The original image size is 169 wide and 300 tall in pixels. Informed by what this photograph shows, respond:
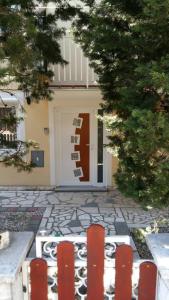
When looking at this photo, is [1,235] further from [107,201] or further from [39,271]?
[107,201]

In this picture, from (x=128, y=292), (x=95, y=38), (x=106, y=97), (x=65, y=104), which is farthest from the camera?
(x=65, y=104)

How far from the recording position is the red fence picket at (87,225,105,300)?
2.74 metres

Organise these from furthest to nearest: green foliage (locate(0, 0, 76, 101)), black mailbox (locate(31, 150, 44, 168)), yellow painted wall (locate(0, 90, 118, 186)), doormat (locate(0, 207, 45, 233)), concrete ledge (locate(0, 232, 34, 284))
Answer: black mailbox (locate(31, 150, 44, 168)), yellow painted wall (locate(0, 90, 118, 186)), doormat (locate(0, 207, 45, 233)), green foliage (locate(0, 0, 76, 101)), concrete ledge (locate(0, 232, 34, 284))

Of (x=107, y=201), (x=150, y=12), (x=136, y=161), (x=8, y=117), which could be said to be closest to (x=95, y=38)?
(x=150, y=12)

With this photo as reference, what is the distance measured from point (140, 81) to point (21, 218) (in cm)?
564

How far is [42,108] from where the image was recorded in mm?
10625

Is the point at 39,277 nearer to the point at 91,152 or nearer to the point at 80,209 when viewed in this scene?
the point at 80,209

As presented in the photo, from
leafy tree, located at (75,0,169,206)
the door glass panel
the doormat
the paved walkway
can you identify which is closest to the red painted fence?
leafy tree, located at (75,0,169,206)

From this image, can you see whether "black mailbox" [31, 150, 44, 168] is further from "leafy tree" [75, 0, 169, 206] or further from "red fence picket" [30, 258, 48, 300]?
"red fence picket" [30, 258, 48, 300]


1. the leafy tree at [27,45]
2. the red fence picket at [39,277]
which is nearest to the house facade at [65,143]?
the leafy tree at [27,45]

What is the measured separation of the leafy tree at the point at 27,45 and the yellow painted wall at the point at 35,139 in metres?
3.85

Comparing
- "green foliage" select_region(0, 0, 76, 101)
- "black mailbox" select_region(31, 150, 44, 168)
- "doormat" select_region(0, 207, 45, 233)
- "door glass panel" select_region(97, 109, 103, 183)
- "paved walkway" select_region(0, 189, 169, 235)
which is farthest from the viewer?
"door glass panel" select_region(97, 109, 103, 183)

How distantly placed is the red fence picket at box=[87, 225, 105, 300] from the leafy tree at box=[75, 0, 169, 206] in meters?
0.82

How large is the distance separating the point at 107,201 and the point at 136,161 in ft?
19.0
